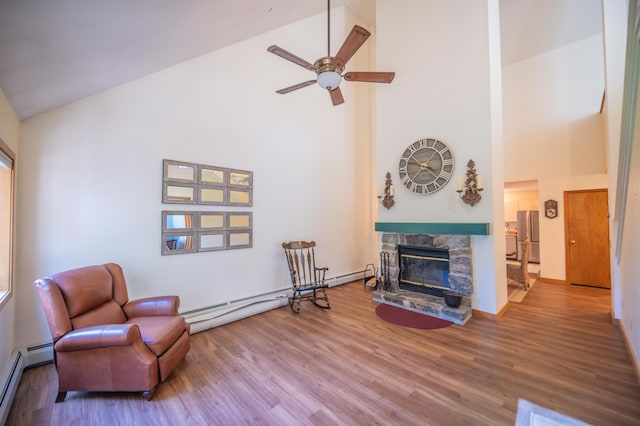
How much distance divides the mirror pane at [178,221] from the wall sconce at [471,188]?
12.2ft

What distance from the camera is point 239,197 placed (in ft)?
12.5

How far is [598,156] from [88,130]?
27.0ft

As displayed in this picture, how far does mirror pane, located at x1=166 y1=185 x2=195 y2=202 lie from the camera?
316cm

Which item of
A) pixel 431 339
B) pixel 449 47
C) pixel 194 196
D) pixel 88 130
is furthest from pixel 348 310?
pixel 449 47

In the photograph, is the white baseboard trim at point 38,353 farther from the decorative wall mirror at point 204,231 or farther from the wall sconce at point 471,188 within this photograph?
the wall sconce at point 471,188

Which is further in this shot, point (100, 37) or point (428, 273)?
point (428, 273)

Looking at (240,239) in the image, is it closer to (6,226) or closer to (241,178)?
(241,178)

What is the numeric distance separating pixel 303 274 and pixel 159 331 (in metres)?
2.65

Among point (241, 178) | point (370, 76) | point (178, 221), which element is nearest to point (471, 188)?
point (370, 76)

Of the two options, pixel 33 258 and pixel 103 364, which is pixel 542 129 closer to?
pixel 103 364

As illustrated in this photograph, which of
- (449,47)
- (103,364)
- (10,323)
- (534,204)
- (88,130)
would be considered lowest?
(103,364)

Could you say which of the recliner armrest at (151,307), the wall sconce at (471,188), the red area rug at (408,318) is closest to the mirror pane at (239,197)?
the recliner armrest at (151,307)

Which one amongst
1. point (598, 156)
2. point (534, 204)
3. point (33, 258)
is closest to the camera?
point (33, 258)

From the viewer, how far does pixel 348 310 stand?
12.8ft
